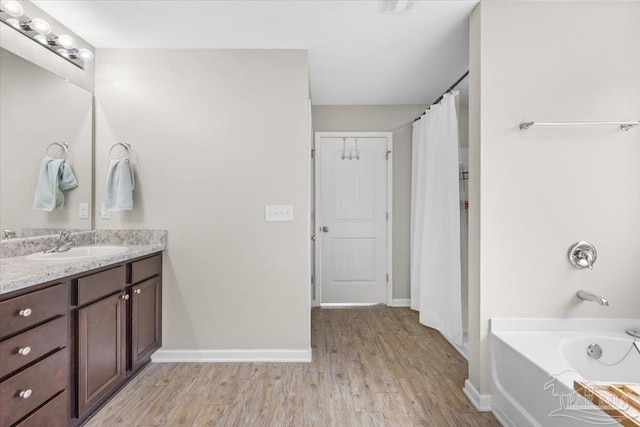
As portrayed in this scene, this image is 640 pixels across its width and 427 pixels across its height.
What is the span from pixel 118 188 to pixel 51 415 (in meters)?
1.44

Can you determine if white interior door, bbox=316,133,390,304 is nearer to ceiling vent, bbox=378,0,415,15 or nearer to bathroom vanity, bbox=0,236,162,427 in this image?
ceiling vent, bbox=378,0,415,15

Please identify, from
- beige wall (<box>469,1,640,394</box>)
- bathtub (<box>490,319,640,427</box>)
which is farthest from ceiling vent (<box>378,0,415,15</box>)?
bathtub (<box>490,319,640,427</box>)

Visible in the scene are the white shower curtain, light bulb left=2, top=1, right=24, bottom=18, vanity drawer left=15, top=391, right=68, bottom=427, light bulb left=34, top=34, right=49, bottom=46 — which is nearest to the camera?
vanity drawer left=15, top=391, right=68, bottom=427

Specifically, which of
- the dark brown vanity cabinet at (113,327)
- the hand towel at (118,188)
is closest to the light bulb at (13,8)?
the hand towel at (118,188)

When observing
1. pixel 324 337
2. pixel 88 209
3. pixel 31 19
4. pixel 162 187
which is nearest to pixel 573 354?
pixel 324 337

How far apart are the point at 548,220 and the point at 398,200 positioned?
2048mm

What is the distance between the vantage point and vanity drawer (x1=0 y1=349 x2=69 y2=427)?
120cm

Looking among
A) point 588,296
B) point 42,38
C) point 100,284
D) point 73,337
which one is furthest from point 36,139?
point 588,296

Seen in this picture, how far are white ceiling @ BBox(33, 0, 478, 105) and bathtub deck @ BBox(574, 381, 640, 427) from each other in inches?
83.0

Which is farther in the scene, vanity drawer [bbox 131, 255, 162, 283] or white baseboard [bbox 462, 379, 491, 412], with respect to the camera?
vanity drawer [bbox 131, 255, 162, 283]

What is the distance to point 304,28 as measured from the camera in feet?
7.01

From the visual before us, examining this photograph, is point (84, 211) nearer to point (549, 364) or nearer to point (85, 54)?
point (85, 54)

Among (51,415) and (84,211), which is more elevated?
(84,211)

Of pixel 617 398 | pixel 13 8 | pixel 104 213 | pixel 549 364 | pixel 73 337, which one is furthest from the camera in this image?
pixel 104 213
